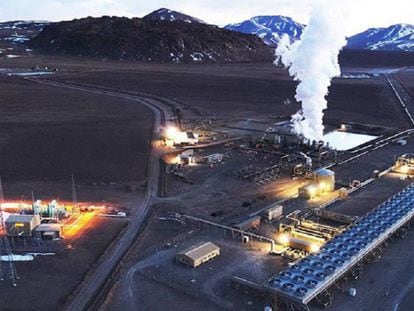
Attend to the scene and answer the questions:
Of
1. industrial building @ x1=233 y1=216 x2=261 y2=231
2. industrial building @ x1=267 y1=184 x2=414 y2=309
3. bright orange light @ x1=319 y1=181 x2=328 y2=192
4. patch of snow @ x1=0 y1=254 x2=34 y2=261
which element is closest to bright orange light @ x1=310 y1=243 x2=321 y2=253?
industrial building @ x1=267 y1=184 x2=414 y2=309

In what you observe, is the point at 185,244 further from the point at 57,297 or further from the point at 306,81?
the point at 306,81

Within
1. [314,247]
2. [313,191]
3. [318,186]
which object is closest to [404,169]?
[318,186]

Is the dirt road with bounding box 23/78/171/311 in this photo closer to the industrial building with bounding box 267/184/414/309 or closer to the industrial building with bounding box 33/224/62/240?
the industrial building with bounding box 33/224/62/240

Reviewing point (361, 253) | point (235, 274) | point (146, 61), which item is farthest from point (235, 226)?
point (146, 61)

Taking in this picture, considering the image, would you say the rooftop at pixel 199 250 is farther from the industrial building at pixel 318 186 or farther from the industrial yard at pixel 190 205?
the industrial building at pixel 318 186

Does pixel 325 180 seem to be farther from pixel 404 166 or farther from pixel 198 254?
pixel 198 254
